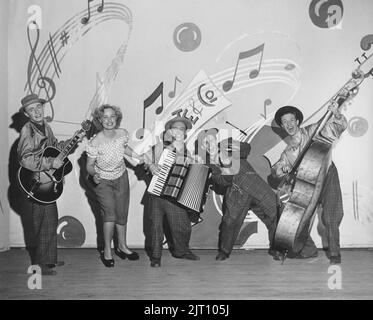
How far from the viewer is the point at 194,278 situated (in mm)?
4230

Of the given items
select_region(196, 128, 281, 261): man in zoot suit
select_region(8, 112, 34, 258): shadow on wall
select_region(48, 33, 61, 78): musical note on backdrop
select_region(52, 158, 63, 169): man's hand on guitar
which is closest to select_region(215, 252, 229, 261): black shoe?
select_region(196, 128, 281, 261): man in zoot suit

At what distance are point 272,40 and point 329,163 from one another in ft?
4.37

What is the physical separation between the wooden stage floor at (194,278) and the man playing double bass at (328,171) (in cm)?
14

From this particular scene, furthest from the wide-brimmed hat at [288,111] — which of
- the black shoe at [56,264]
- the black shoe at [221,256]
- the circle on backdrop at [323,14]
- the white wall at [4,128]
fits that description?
the white wall at [4,128]

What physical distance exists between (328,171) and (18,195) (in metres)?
2.82

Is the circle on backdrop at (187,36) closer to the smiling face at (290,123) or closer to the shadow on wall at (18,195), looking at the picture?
the smiling face at (290,123)

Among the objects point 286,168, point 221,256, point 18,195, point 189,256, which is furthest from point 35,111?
point 286,168

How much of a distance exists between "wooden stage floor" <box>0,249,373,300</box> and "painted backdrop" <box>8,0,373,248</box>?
0.77m

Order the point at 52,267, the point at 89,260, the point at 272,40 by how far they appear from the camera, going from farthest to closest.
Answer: the point at 272,40, the point at 89,260, the point at 52,267

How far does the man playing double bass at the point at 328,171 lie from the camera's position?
15.3 feet

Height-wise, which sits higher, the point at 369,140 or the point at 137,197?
the point at 369,140

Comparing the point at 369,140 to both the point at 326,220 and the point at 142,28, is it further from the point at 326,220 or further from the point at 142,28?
the point at 142,28

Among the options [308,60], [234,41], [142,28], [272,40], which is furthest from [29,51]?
[308,60]

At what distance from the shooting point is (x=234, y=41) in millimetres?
5238
